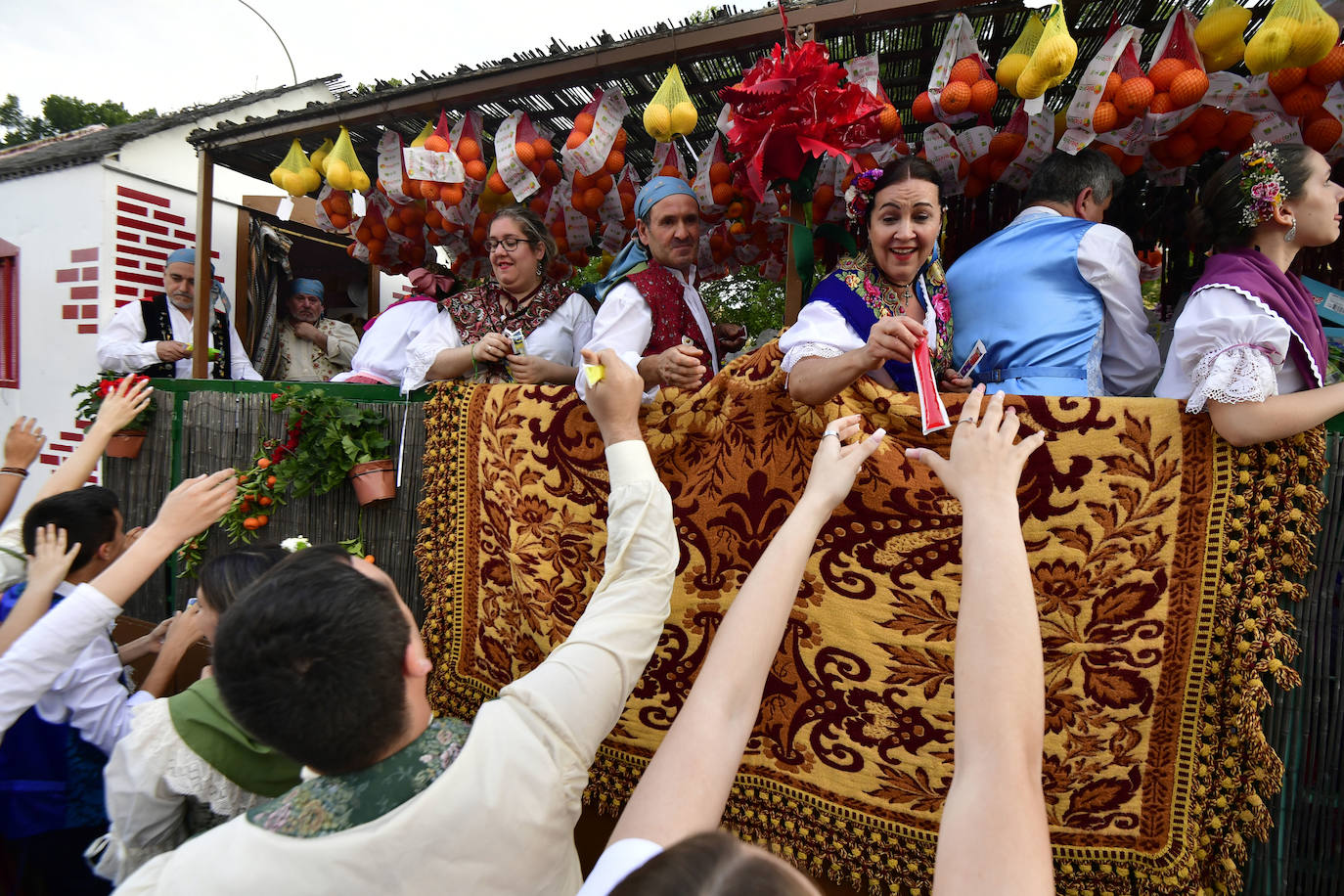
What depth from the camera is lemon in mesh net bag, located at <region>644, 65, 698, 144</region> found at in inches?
113

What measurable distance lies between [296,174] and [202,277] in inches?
35.3

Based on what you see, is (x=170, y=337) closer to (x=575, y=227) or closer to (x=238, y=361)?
(x=238, y=361)

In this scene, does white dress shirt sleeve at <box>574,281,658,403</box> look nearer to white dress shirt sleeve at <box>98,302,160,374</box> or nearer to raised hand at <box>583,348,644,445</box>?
raised hand at <box>583,348,644,445</box>

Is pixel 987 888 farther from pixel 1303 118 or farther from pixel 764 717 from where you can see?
pixel 1303 118

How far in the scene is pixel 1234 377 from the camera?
5.39ft

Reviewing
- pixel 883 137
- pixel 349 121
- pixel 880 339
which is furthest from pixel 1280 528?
pixel 349 121

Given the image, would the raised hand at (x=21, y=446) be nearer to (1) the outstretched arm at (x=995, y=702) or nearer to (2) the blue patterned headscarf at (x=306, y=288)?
(1) the outstretched arm at (x=995, y=702)

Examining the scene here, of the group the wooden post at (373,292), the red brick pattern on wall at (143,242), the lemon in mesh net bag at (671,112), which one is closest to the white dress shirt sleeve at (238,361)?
the red brick pattern on wall at (143,242)

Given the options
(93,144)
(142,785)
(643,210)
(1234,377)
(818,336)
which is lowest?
(142,785)

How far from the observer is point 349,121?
12.6ft

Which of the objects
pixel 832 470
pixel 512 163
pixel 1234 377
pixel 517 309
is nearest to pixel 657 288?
pixel 517 309

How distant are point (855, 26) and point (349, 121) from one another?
108 inches

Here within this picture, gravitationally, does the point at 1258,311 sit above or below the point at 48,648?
above

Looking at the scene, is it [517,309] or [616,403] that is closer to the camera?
[616,403]
